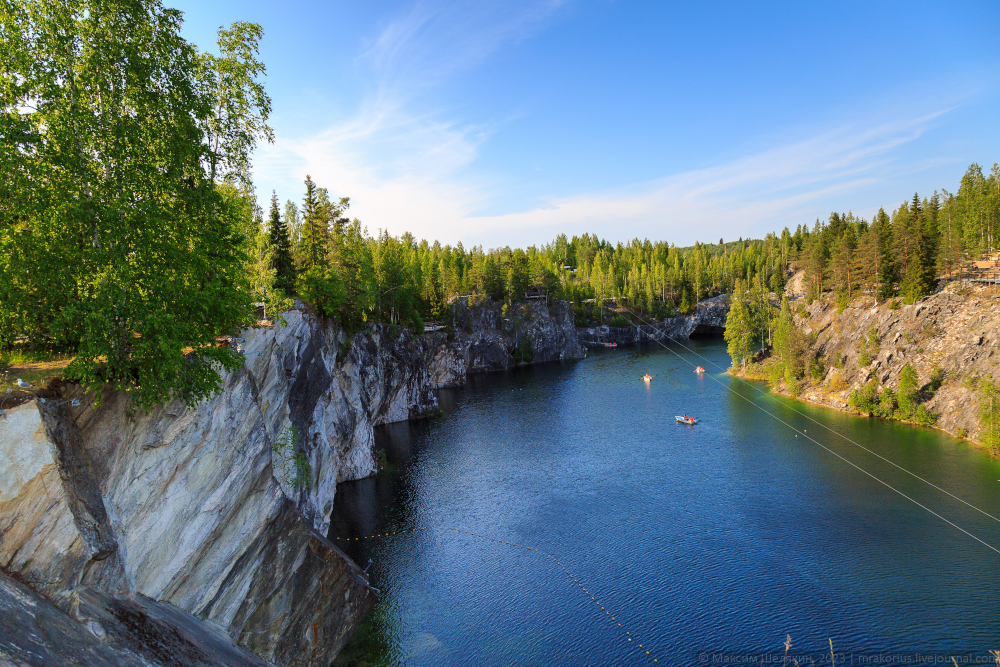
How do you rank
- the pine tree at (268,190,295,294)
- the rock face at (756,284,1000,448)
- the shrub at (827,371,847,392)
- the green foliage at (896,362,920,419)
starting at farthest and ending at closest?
the shrub at (827,371,847,392)
the green foliage at (896,362,920,419)
the rock face at (756,284,1000,448)
the pine tree at (268,190,295,294)

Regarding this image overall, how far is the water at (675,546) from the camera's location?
26047mm

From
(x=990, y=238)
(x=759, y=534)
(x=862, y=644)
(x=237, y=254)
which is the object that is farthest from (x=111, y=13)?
(x=990, y=238)

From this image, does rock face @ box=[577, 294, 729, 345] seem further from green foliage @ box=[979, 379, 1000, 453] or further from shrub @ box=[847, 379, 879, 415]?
green foliage @ box=[979, 379, 1000, 453]

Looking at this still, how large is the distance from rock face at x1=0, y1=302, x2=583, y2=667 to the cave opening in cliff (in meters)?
147

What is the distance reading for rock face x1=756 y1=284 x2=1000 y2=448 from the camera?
55.1m

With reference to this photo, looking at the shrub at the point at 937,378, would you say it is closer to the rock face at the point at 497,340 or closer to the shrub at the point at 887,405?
the shrub at the point at 887,405

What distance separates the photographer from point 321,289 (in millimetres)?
48719

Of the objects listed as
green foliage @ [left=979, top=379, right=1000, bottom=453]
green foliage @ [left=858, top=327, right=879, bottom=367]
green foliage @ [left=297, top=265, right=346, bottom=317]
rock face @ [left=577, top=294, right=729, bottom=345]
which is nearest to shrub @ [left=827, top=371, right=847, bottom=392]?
green foliage @ [left=858, top=327, right=879, bottom=367]

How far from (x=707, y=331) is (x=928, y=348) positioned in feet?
328

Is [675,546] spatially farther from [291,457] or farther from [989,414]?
[989,414]

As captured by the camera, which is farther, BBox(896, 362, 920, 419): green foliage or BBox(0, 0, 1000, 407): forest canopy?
BBox(896, 362, 920, 419): green foliage

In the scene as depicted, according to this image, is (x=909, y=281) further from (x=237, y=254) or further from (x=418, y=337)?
(x=237, y=254)

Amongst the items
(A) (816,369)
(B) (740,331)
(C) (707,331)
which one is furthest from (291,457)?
(C) (707,331)

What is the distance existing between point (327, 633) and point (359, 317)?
4539cm
